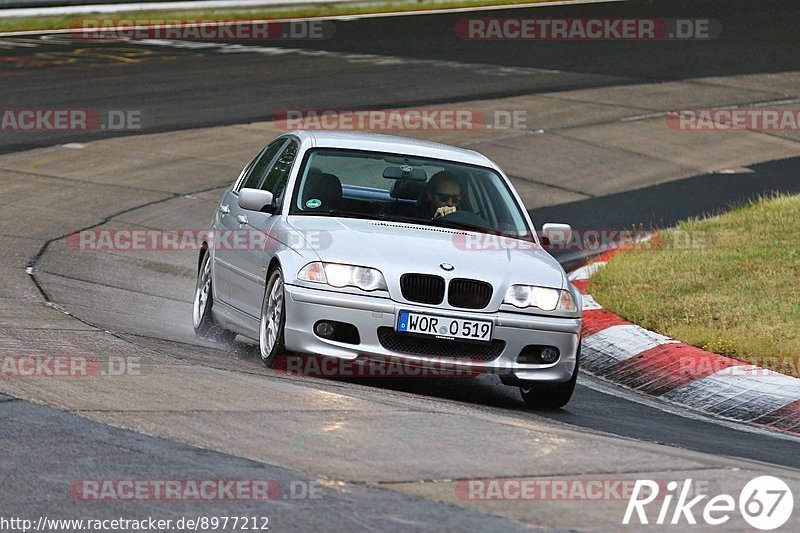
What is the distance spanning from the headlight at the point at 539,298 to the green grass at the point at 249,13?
20.5m

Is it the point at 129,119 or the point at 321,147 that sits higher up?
the point at 321,147

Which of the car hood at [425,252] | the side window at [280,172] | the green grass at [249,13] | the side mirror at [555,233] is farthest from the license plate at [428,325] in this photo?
the green grass at [249,13]

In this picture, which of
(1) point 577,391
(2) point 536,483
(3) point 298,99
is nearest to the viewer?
(2) point 536,483

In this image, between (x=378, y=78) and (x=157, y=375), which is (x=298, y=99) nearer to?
(x=378, y=78)

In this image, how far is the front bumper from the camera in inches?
322

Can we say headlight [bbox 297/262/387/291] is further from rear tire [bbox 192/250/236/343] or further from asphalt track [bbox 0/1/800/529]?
rear tire [bbox 192/250/236/343]

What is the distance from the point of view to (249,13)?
2978 cm

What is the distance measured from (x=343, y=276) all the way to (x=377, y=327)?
0.34 m

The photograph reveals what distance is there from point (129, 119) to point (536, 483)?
47.4ft

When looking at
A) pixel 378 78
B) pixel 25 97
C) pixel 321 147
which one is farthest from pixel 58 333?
pixel 378 78

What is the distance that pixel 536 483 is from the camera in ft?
19.3

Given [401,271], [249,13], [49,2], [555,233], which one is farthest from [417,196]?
[249,13]

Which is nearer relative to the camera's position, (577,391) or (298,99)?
(577,391)

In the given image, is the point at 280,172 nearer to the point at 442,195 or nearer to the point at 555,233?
the point at 442,195
